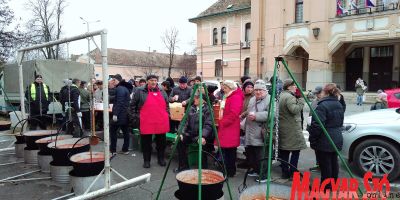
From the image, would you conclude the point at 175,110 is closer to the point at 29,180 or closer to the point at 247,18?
the point at 29,180

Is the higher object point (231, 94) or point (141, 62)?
point (141, 62)

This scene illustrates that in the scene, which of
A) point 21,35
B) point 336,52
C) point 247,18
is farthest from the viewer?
point 247,18

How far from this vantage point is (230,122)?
5.70m

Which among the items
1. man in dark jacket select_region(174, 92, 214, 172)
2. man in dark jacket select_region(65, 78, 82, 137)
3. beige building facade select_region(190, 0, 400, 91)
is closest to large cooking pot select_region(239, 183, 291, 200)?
man in dark jacket select_region(174, 92, 214, 172)

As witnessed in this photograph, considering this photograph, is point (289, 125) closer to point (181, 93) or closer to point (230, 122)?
point (230, 122)

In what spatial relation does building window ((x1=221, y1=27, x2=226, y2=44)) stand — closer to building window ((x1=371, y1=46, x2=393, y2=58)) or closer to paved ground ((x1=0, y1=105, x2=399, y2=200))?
building window ((x1=371, y1=46, x2=393, y2=58))

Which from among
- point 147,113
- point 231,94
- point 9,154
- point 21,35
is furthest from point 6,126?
point 21,35

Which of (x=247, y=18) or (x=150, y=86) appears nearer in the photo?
(x=150, y=86)

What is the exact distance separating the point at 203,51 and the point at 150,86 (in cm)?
3173

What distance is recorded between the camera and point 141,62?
64125 millimetres

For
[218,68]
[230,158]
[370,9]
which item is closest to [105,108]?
[230,158]

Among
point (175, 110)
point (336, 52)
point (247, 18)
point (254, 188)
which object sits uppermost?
point (247, 18)

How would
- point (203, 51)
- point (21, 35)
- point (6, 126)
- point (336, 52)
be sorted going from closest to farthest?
point (6, 126), point (21, 35), point (336, 52), point (203, 51)

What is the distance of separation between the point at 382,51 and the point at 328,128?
23.0m
